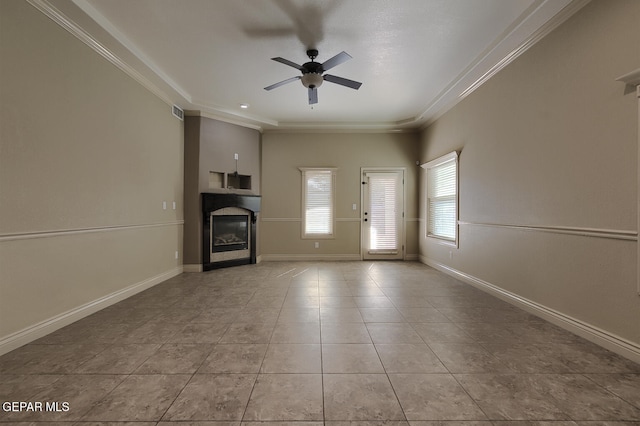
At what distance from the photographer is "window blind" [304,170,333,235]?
21.4 ft

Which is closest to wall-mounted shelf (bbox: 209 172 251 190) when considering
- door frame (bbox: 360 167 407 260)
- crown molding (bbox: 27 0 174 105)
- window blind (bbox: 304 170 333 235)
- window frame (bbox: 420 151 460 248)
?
window blind (bbox: 304 170 333 235)

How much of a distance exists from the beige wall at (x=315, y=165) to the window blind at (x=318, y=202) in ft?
0.54

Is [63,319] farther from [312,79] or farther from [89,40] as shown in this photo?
[312,79]

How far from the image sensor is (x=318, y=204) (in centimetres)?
655

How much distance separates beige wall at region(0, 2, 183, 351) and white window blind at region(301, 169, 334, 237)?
3192mm

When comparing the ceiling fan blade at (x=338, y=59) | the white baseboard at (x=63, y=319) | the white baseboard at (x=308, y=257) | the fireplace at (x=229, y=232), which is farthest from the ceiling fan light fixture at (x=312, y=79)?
the white baseboard at (x=308, y=257)

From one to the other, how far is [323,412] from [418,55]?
3.79m

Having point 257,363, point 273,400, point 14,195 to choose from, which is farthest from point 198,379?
point 14,195

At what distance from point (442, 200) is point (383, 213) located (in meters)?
1.44

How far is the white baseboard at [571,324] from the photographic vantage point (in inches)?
84.5

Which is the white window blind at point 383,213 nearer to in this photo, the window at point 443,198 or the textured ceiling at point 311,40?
the window at point 443,198

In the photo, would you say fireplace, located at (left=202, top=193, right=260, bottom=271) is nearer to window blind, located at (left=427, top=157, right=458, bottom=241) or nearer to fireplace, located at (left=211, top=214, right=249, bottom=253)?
fireplace, located at (left=211, top=214, right=249, bottom=253)

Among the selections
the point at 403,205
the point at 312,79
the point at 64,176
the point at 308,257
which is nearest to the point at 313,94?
the point at 312,79

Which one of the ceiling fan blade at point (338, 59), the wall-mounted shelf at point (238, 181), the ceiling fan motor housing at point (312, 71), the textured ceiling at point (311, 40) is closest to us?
the textured ceiling at point (311, 40)
